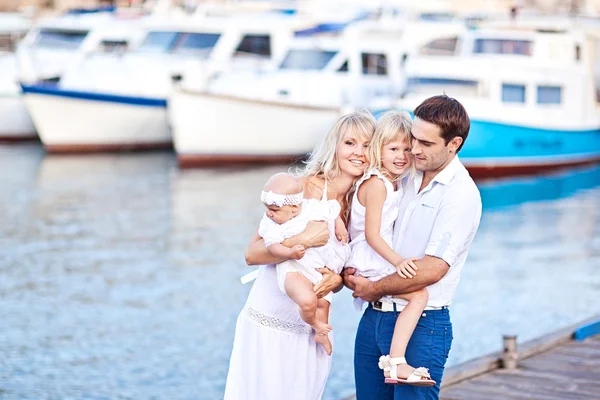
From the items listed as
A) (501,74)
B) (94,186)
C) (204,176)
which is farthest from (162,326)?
(501,74)

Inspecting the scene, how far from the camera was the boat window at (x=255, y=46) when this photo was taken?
26.6 m

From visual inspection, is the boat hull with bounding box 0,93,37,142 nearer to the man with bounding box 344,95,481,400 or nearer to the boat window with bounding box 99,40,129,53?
the boat window with bounding box 99,40,129,53

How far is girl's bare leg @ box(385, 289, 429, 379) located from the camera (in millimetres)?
4145

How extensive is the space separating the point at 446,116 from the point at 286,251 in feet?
2.39

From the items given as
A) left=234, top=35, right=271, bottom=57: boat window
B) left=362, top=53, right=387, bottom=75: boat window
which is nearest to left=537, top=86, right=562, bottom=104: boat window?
left=362, top=53, right=387, bottom=75: boat window

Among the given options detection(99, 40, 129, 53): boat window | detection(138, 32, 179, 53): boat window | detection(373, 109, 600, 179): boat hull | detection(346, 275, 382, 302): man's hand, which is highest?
detection(99, 40, 129, 53): boat window

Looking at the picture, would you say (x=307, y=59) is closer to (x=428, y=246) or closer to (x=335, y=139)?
(x=335, y=139)

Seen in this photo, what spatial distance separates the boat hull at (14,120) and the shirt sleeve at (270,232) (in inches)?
971

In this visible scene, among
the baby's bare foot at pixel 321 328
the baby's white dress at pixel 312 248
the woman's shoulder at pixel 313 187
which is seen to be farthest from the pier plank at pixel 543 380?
the woman's shoulder at pixel 313 187

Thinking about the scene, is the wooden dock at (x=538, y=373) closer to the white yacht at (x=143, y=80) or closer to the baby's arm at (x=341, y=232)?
the baby's arm at (x=341, y=232)

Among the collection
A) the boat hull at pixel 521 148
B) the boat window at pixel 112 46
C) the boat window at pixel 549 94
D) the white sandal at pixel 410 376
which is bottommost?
the white sandal at pixel 410 376

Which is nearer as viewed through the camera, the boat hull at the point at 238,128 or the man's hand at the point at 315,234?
the man's hand at the point at 315,234

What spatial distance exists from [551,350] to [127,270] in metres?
6.80

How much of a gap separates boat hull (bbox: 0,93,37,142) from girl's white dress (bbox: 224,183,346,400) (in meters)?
24.6
